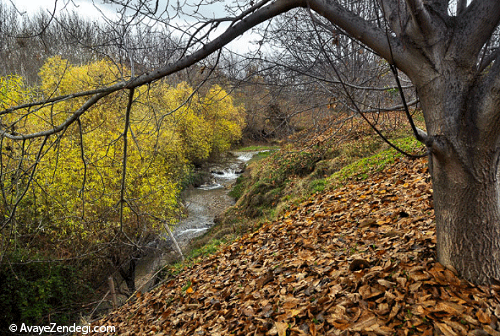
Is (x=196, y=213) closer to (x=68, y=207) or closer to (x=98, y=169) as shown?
(x=68, y=207)

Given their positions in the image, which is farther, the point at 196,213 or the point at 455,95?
the point at 196,213

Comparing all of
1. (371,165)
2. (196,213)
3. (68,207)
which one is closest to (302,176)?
(371,165)

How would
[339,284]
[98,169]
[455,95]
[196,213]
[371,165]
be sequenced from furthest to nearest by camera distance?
[196,213] < [371,165] < [98,169] < [339,284] < [455,95]

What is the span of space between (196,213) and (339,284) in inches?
536

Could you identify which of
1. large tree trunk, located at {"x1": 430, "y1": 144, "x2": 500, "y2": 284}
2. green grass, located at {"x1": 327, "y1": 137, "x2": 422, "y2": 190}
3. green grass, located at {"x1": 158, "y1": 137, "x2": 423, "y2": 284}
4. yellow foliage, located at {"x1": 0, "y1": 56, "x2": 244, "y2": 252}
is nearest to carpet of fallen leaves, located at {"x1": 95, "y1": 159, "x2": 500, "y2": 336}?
large tree trunk, located at {"x1": 430, "y1": 144, "x2": 500, "y2": 284}

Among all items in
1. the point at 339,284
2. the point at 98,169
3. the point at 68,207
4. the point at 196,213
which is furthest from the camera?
the point at 196,213

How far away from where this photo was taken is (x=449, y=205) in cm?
189

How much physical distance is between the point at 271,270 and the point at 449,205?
221 centimetres

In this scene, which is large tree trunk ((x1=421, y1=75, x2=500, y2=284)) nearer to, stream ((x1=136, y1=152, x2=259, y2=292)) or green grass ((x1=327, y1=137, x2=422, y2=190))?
green grass ((x1=327, y1=137, x2=422, y2=190))

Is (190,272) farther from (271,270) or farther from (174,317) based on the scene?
(271,270)

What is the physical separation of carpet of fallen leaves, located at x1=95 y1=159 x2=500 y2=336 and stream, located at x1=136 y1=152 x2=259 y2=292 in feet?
9.89

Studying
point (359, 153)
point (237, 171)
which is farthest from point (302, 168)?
point (237, 171)

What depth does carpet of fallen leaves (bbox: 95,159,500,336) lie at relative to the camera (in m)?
1.92

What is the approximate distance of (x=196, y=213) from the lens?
15602 mm
